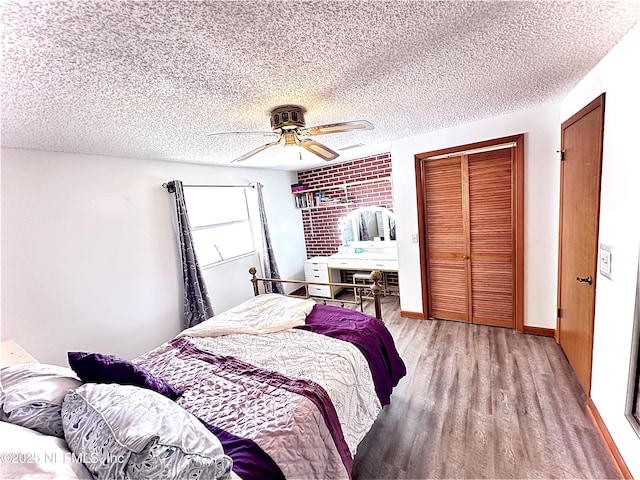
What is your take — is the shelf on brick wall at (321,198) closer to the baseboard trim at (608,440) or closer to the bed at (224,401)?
the bed at (224,401)

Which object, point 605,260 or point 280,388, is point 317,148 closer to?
point 280,388

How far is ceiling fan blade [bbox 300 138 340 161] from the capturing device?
76.4 inches

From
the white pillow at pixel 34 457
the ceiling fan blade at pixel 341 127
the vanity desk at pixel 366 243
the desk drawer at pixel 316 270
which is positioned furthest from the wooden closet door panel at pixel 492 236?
the white pillow at pixel 34 457

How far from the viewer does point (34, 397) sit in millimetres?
1022

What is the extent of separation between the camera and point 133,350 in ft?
9.14

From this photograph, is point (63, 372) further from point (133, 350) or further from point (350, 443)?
point (133, 350)

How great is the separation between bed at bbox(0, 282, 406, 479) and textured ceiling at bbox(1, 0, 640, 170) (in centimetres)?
131

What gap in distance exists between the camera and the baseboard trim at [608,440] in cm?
143

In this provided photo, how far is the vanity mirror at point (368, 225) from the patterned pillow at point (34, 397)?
392cm

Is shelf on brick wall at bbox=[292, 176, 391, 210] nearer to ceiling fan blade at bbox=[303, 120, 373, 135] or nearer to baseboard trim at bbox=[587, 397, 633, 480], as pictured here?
ceiling fan blade at bbox=[303, 120, 373, 135]

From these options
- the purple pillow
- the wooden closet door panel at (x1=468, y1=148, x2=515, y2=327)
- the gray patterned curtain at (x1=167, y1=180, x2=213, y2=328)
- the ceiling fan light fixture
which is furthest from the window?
the wooden closet door panel at (x1=468, y1=148, x2=515, y2=327)

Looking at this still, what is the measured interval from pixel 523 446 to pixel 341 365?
1216 mm

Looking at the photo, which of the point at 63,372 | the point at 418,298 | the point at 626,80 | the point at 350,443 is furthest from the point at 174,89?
the point at 418,298

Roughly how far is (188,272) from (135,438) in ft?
8.23
